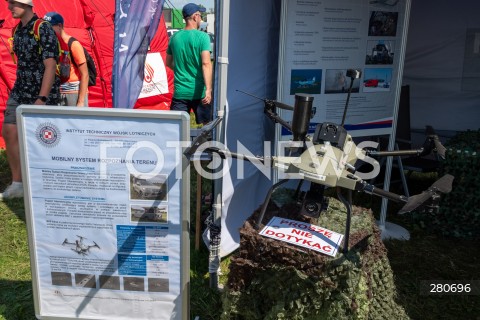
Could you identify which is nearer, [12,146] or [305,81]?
[305,81]

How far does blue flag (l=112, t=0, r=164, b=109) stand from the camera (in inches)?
124

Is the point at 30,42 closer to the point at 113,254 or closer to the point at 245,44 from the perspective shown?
the point at 245,44

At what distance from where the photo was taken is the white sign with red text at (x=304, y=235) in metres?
2.14

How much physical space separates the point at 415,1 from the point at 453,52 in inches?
30.1

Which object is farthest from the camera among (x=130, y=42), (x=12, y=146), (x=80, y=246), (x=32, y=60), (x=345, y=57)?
(x=12, y=146)

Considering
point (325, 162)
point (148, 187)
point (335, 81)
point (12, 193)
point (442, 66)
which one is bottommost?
point (12, 193)

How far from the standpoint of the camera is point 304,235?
87.1 inches

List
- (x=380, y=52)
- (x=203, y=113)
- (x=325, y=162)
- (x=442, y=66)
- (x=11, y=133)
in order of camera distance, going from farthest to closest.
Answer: (x=442, y=66), (x=203, y=113), (x=11, y=133), (x=380, y=52), (x=325, y=162)

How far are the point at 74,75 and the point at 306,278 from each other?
3.51 meters

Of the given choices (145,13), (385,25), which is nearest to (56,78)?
(145,13)

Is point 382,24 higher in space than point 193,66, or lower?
higher

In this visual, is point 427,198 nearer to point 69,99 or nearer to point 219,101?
point 219,101

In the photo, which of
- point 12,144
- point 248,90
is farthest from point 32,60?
point 248,90

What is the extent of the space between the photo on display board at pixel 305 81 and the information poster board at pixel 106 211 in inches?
58.5
